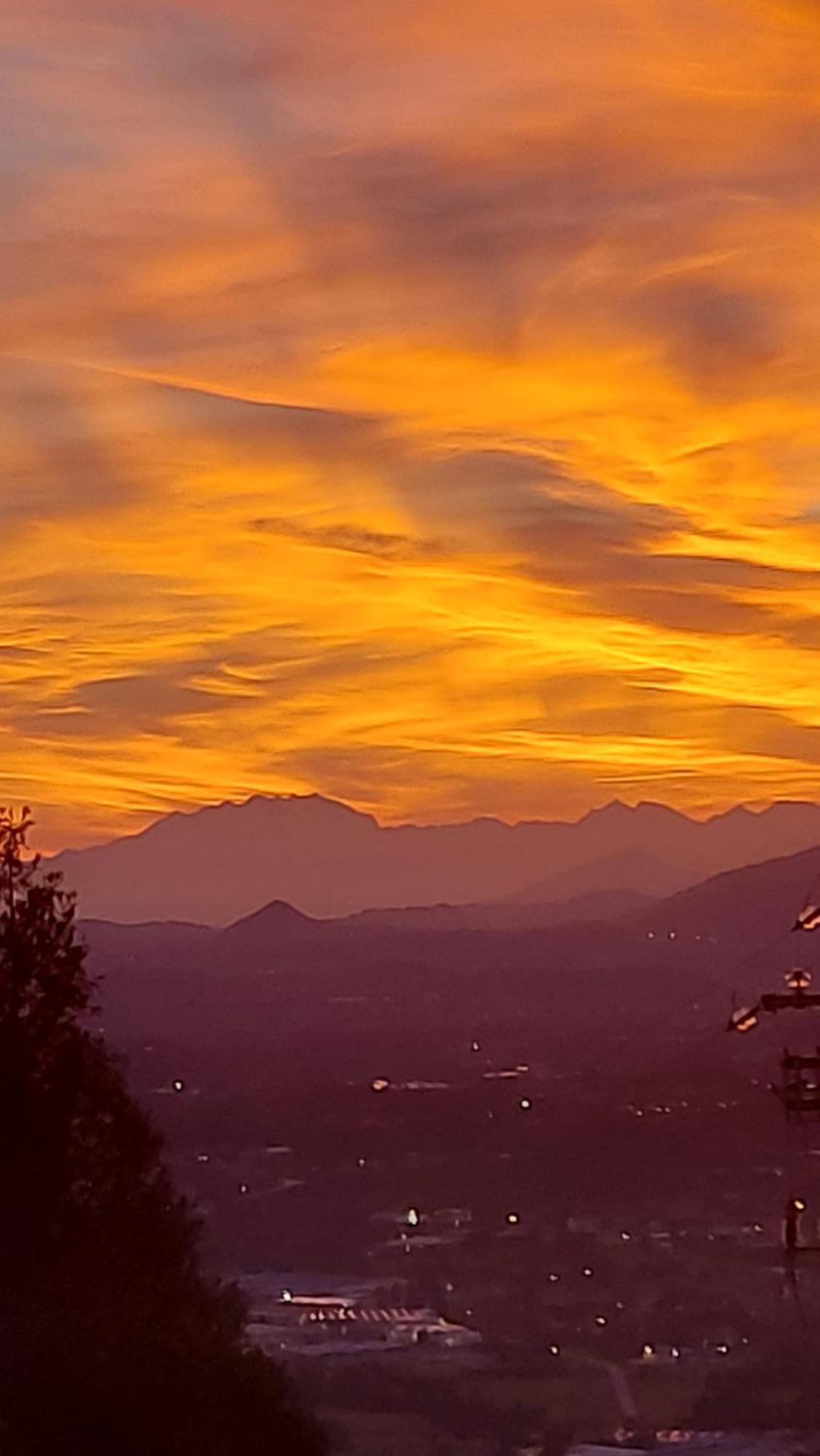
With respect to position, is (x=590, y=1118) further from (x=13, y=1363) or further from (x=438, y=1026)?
(x=13, y=1363)

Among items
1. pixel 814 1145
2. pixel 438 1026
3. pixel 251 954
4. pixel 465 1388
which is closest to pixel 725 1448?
pixel 465 1388

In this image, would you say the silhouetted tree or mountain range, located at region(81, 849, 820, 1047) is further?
mountain range, located at region(81, 849, 820, 1047)

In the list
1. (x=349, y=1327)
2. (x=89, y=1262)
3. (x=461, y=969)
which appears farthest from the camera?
(x=461, y=969)

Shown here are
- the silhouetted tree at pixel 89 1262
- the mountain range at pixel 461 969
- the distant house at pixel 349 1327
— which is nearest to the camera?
the silhouetted tree at pixel 89 1262

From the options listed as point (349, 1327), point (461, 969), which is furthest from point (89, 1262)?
point (461, 969)

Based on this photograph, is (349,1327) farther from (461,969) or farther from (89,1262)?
(461,969)

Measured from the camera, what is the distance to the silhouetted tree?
756cm

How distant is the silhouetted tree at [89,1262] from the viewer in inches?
298

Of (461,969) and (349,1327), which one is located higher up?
(461,969)

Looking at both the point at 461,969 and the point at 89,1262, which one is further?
the point at 461,969

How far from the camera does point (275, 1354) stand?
9.35 metres

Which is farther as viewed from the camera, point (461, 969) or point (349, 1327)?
point (461, 969)

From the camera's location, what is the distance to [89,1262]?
327 inches

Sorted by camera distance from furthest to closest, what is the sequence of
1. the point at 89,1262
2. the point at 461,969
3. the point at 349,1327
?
1. the point at 461,969
2. the point at 349,1327
3. the point at 89,1262
